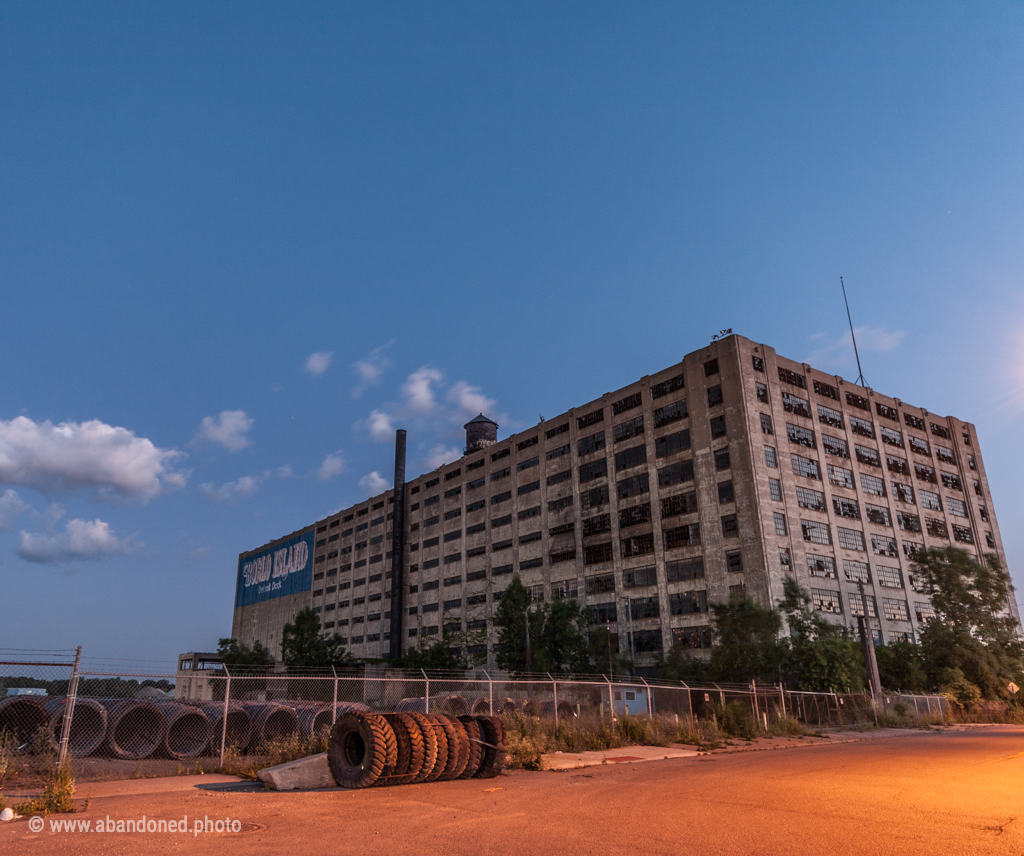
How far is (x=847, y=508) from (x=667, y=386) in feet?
61.3

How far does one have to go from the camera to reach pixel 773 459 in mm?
57188

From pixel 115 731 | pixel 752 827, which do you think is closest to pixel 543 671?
pixel 115 731

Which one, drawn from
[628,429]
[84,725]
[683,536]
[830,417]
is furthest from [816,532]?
[84,725]

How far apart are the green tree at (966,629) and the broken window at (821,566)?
7455mm

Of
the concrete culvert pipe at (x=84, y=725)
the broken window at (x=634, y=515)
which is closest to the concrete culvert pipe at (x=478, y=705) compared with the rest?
the concrete culvert pipe at (x=84, y=725)

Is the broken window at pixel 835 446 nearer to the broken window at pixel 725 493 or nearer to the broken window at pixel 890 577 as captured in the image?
the broken window at pixel 890 577

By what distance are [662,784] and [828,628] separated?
39.9 m

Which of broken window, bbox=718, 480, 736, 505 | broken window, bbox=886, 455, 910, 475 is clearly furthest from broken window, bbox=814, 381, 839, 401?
broken window, bbox=718, 480, 736, 505

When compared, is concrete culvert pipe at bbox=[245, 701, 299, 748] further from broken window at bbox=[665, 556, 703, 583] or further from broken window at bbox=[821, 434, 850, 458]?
broken window at bbox=[821, 434, 850, 458]

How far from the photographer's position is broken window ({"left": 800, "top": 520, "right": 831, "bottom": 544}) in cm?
5628

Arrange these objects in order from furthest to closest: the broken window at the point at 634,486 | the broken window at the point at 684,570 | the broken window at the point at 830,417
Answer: the broken window at the point at 634,486
the broken window at the point at 830,417
the broken window at the point at 684,570

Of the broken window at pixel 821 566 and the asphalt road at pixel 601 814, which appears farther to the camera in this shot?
the broken window at pixel 821 566

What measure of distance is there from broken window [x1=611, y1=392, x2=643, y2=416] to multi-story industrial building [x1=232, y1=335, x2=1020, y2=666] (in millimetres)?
179

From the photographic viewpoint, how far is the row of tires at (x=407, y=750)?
12.6 meters
